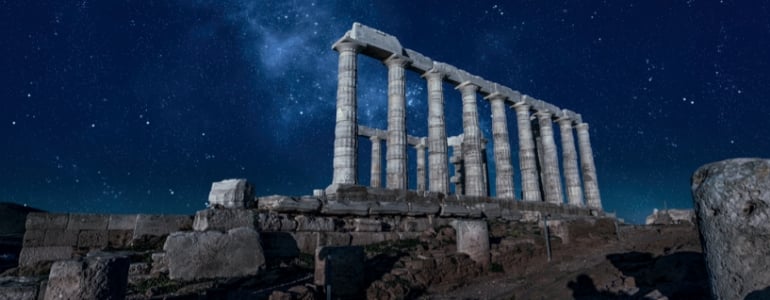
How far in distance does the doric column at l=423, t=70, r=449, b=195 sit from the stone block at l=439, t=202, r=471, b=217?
328cm

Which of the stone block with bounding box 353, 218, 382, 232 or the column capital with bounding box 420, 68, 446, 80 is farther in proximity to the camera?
the column capital with bounding box 420, 68, 446, 80

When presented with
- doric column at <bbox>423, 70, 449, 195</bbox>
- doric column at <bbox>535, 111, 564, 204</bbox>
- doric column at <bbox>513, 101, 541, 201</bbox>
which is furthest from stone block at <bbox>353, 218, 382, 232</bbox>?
doric column at <bbox>535, 111, 564, 204</bbox>

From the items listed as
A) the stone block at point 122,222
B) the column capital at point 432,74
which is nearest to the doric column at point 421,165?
the column capital at point 432,74

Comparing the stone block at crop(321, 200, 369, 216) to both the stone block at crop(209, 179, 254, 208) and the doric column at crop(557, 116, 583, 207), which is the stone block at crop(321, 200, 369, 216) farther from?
the doric column at crop(557, 116, 583, 207)

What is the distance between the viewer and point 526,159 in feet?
80.1

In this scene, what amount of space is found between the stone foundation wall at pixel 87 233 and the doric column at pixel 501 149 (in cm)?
1735

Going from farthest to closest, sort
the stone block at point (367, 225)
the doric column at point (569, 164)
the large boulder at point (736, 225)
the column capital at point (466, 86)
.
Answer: the doric column at point (569, 164) → the column capital at point (466, 86) → the stone block at point (367, 225) → the large boulder at point (736, 225)

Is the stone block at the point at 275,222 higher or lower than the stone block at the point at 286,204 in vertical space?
lower

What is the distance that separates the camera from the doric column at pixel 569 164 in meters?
27.2

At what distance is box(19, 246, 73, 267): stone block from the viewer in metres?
8.42

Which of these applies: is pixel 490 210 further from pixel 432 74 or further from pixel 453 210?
pixel 432 74

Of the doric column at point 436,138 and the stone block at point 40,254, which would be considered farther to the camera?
the doric column at point 436,138

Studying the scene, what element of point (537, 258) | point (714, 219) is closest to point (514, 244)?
point (537, 258)

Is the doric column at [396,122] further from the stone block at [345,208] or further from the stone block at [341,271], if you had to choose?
the stone block at [341,271]
